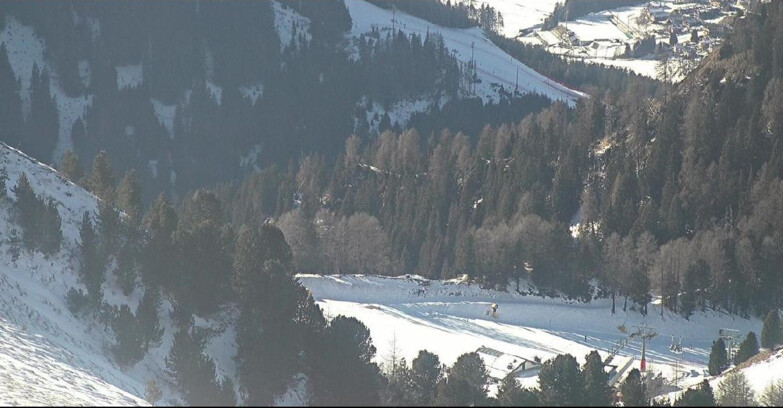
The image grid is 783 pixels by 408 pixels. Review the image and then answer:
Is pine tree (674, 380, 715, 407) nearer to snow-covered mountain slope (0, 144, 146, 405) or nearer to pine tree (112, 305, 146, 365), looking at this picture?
snow-covered mountain slope (0, 144, 146, 405)

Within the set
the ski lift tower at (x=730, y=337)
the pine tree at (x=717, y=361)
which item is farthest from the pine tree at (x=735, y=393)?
the ski lift tower at (x=730, y=337)

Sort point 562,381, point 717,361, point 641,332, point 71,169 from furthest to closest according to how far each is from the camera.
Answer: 1. point 641,332
2. point 71,169
3. point 717,361
4. point 562,381

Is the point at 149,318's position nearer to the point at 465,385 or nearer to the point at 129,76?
the point at 465,385

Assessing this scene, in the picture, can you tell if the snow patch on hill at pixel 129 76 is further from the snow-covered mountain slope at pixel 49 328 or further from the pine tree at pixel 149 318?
the pine tree at pixel 149 318

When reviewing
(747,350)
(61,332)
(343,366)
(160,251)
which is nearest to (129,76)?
(160,251)

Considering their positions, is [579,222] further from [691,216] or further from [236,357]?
[236,357]

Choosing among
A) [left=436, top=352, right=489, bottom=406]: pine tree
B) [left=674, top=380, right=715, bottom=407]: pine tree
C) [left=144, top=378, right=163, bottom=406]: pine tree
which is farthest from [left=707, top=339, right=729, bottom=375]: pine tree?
[left=144, top=378, right=163, bottom=406]: pine tree
